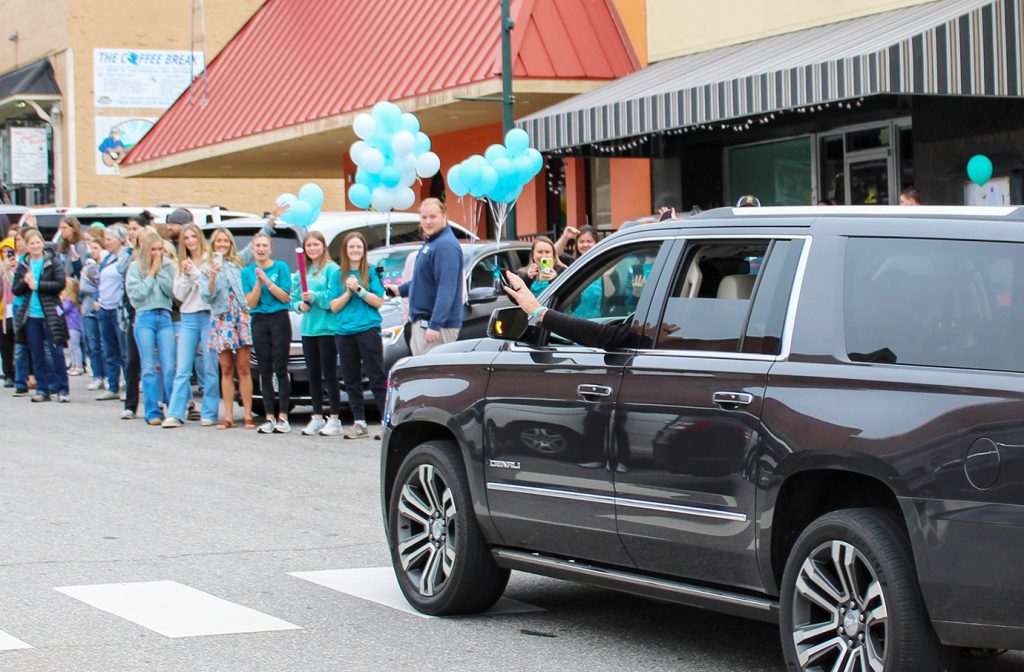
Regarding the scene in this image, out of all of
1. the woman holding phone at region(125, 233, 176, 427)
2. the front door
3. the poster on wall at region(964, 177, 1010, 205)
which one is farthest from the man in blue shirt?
the poster on wall at region(964, 177, 1010, 205)

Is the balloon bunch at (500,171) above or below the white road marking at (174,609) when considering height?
above

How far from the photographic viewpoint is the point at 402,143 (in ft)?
52.9

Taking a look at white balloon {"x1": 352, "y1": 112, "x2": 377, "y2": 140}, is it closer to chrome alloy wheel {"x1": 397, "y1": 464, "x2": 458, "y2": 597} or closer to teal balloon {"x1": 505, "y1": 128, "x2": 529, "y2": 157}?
teal balloon {"x1": 505, "y1": 128, "x2": 529, "y2": 157}

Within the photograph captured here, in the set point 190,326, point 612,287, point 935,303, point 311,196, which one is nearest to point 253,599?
point 612,287

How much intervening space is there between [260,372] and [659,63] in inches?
335

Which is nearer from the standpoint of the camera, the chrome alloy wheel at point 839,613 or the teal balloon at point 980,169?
the chrome alloy wheel at point 839,613

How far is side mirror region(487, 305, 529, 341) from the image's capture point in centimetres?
682

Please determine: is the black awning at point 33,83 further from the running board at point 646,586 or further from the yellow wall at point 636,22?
the running board at point 646,586

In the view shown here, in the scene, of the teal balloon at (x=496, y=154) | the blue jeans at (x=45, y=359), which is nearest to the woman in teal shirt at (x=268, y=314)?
the teal balloon at (x=496, y=154)

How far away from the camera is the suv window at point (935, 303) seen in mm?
5043

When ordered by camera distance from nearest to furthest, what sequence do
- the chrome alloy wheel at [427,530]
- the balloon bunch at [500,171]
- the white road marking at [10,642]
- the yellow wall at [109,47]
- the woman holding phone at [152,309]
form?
the white road marking at [10,642], the chrome alloy wheel at [427,530], the woman holding phone at [152,309], the balloon bunch at [500,171], the yellow wall at [109,47]

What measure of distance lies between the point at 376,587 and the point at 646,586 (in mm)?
2166

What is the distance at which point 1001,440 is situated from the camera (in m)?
4.85

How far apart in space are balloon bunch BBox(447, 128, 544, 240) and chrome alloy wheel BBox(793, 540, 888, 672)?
10.9m
